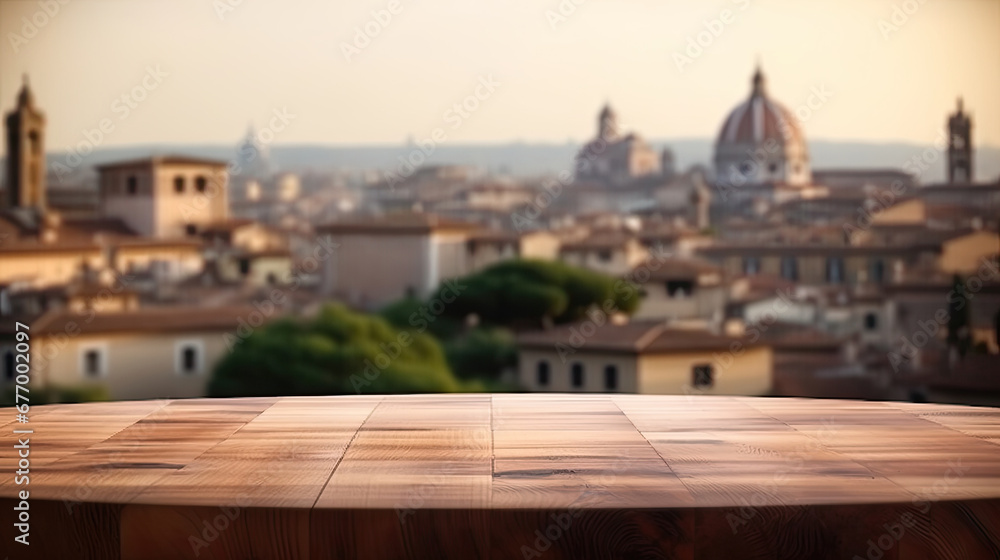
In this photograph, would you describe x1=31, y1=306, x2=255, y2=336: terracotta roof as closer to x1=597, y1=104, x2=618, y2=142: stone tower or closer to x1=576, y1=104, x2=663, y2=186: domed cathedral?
x1=576, y1=104, x2=663, y2=186: domed cathedral

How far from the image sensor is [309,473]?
50.0 inches

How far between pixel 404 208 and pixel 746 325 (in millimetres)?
Result: 6378

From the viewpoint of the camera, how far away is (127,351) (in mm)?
16125

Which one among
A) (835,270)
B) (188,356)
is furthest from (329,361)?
(835,270)

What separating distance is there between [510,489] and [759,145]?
3614cm

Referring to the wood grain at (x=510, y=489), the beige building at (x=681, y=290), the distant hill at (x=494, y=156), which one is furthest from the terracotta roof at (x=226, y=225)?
the wood grain at (x=510, y=489)

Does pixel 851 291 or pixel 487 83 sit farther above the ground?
pixel 487 83

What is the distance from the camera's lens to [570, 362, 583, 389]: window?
1602cm

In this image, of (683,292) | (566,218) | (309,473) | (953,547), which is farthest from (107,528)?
(566,218)

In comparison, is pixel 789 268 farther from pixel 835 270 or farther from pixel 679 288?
pixel 679 288

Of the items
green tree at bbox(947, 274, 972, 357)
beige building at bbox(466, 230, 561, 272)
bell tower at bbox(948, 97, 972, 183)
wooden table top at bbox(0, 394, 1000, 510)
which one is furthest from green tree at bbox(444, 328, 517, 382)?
wooden table top at bbox(0, 394, 1000, 510)

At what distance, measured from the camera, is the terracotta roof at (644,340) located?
15.7m

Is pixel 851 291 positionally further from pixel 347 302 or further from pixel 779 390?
pixel 347 302

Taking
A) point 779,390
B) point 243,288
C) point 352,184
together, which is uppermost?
point 352,184
